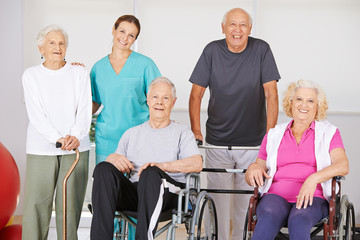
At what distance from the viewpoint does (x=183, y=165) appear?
105 inches

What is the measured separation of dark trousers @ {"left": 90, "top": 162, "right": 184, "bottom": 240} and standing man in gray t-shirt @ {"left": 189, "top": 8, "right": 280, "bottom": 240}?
65 cm

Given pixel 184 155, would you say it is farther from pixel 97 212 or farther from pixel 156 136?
pixel 97 212

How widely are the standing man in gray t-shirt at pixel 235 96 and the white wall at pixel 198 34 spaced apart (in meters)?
1.33

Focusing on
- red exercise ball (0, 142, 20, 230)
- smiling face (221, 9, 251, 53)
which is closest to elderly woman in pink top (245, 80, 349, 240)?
smiling face (221, 9, 251, 53)

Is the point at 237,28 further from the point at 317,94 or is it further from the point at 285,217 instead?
the point at 285,217

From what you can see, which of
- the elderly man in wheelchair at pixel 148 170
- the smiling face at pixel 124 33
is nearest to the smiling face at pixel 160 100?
the elderly man in wheelchair at pixel 148 170

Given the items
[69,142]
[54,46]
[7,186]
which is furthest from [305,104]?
[7,186]

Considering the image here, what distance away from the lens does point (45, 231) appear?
295 centimetres

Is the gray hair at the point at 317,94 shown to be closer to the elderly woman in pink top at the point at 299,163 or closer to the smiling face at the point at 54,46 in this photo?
the elderly woman in pink top at the point at 299,163

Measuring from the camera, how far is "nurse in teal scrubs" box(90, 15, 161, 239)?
3.02 meters

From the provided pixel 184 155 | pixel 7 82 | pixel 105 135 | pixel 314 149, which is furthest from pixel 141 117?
pixel 7 82

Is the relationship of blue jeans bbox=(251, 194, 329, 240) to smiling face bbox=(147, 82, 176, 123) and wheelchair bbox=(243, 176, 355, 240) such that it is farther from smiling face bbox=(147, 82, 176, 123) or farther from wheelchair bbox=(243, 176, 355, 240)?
smiling face bbox=(147, 82, 176, 123)

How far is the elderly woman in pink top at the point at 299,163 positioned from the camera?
2.48 metres

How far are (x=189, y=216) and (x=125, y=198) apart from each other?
1.05 feet
